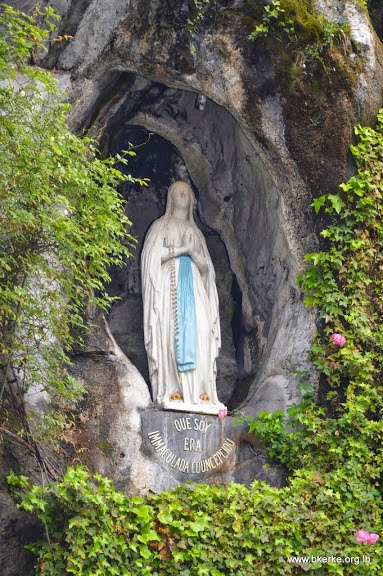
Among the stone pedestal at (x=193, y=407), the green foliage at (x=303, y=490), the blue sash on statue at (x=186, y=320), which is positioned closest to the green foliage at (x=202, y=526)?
the green foliage at (x=303, y=490)

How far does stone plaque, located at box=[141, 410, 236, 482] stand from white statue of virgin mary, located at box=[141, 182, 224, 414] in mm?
110

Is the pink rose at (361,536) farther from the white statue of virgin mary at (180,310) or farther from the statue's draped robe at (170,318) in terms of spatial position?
the statue's draped robe at (170,318)

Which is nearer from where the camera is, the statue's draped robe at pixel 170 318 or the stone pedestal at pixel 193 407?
the stone pedestal at pixel 193 407

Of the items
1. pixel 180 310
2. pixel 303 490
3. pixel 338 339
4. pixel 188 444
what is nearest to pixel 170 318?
pixel 180 310

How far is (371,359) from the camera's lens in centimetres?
976

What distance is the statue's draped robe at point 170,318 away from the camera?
9922mm

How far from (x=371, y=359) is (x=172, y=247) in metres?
1.92

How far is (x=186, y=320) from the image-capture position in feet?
33.2

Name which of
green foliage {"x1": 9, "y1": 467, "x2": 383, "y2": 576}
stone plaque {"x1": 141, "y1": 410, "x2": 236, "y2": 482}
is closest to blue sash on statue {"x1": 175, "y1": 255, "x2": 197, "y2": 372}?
stone plaque {"x1": 141, "y1": 410, "x2": 236, "y2": 482}

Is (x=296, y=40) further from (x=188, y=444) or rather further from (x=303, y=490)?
(x=303, y=490)

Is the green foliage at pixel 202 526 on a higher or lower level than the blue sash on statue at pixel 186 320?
lower

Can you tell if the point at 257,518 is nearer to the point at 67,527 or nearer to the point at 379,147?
the point at 67,527

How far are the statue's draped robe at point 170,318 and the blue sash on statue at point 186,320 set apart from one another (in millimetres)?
49

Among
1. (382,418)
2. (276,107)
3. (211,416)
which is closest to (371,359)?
(382,418)
